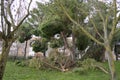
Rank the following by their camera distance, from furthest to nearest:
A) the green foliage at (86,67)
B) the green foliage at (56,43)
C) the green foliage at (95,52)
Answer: the green foliage at (95,52)
the green foliage at (56,43)
the green foliage at (86,67)

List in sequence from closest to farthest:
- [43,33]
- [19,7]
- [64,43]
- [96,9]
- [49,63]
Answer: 1. [19,7]
2. [96,9]
3. [49,63]
4. [43,33]
5. [64,43]

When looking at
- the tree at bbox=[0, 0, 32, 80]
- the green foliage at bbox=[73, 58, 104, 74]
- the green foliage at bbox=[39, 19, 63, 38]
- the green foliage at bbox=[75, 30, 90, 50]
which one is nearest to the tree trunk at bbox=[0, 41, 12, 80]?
the tree at bbox=[0, 0, 32, 80]

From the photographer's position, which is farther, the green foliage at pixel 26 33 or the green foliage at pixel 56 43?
the green foliage at pixel 26 33

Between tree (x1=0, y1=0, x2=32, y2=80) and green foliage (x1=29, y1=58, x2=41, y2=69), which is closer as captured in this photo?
tree (x1=0, y1=0, x2=32, y2=80)

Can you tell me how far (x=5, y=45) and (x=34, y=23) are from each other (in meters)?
17.2

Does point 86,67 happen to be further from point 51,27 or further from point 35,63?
point 51,27

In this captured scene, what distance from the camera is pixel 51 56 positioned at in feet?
52.1

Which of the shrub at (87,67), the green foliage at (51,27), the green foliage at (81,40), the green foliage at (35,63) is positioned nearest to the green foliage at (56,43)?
the green foliage at (81,40)

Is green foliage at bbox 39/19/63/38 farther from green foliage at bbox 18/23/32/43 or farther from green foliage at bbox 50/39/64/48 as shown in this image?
green foliage at bbox 18/23/32/43

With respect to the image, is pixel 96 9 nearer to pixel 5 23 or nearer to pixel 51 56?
pixel 5 23

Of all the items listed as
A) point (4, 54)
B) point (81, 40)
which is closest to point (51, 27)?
point (81, 40)

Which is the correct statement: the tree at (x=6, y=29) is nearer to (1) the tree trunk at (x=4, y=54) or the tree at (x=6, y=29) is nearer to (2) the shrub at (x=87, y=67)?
(1) the tree trunk at (x=4, y=54)

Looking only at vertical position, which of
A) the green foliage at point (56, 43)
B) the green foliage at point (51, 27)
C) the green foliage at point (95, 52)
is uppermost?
the green foliage at point (51, 27)

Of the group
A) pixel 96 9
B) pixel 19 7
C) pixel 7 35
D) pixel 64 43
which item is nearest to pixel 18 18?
pixel 19 7
